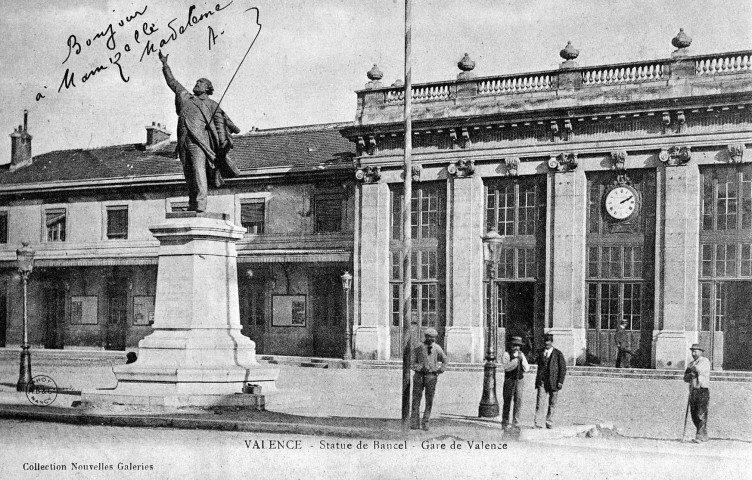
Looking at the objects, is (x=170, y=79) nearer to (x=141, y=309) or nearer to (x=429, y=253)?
(x=429, y=253)

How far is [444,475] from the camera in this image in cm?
1102

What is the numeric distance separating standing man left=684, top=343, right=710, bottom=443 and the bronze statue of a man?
297 inches

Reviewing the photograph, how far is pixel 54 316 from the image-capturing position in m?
37.8

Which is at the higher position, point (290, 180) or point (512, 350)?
point (290, 180)

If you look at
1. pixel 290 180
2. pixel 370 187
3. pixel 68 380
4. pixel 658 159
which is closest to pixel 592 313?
pixel 658 159

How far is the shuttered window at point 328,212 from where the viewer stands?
107 ft

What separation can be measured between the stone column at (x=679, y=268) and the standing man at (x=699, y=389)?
12759mm

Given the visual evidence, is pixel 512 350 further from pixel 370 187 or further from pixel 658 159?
pixel 370 187

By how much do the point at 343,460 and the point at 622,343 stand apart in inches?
651

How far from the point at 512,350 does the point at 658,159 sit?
46.4 ft

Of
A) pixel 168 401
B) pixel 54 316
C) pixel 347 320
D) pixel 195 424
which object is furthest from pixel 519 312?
pixel 54 316

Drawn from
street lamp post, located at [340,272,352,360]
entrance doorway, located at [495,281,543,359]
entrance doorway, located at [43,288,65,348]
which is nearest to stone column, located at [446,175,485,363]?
→ entrance doorway, located at [495,281,543,359]

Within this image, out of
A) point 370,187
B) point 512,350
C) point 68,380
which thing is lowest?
point 68,380

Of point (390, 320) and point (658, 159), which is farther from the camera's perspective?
point (390, 320)
